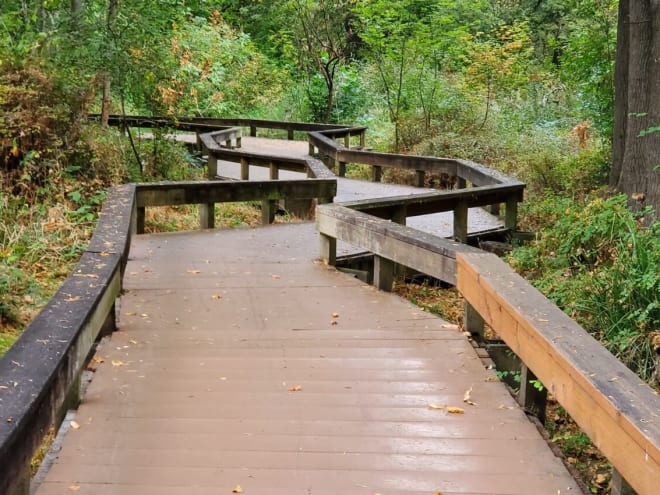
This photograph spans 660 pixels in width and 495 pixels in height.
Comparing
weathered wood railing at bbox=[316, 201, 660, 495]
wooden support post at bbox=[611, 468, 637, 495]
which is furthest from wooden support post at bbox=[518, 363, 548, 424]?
wooden support post at bbox=[611, 468, 637, 495]

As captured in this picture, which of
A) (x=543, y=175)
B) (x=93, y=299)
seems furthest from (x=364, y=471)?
(x=543, y=175)

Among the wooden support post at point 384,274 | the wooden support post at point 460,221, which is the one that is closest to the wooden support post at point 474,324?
the wooden support post at point 384,274

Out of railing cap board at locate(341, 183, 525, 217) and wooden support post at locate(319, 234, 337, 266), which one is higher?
railing cap board at locate(341, 183, 525, 217)

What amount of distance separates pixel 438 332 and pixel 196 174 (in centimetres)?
1220

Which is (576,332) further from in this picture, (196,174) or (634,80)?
(196,174)

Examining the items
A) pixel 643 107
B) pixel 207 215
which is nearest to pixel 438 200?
pixel 643 107

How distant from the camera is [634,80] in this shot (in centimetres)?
1035

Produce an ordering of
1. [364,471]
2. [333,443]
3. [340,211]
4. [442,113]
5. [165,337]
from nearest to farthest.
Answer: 1. [364,471]
2. [333,443]
3. [165,337]
4. [340,211]
5. [442,113]

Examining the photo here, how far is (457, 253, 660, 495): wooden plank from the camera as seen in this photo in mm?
2801

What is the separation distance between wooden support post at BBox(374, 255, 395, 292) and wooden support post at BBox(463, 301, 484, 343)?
1.67 metres

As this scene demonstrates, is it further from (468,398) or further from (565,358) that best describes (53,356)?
(468,398)

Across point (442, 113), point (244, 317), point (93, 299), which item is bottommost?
point (244, 317)

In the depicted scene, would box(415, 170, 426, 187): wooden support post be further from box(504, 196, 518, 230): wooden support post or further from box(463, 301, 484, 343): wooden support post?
box(463, 301, 484, 343): wooden support post

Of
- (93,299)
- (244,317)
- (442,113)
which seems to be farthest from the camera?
(442,113)
